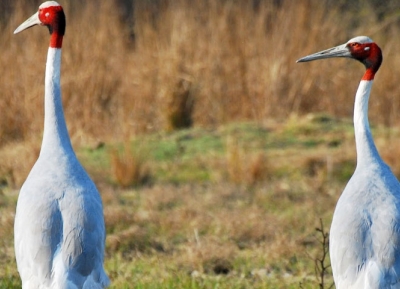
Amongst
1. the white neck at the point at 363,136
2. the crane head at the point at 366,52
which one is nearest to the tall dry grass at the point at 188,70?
the crane head at the point at 366,52

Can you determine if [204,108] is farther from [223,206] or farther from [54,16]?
[54,16]

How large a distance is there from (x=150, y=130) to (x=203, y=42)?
1.17 m

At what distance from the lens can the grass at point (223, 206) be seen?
6.48 metres

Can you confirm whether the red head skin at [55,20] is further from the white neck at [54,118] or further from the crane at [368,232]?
the crane at [368,232]

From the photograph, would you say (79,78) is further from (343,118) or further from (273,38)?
(343,118)

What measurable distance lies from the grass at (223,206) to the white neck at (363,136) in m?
1.39

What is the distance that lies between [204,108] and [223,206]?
3799mm

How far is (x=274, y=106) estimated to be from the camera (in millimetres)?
11820

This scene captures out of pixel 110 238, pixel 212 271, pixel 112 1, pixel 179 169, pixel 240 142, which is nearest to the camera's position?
pixel 212 271

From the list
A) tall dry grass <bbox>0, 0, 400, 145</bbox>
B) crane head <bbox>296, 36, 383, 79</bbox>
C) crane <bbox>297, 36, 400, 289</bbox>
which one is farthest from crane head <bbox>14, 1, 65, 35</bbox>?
tall dry grass <bbox>0, 0, 400, 145</bbox>

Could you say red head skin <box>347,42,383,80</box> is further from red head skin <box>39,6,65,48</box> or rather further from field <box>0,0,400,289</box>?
field <box>0,0,400,289</box>

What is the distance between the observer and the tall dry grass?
11547mm

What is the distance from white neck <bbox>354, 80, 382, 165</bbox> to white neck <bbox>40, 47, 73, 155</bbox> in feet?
4.36

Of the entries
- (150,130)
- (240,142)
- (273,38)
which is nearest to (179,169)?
(240,142)
